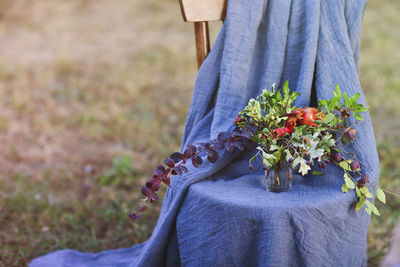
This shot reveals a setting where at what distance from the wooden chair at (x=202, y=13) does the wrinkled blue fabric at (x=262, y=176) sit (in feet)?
0.29

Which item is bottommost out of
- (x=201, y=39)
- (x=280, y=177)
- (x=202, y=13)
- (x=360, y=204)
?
(x=360, y=204)

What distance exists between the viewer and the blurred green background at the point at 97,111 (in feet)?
9.17

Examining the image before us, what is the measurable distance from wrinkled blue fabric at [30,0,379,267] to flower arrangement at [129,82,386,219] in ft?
0.26

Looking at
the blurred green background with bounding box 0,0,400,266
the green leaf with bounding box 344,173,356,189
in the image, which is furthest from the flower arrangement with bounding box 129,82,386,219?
the blurred green background with bounding box 0,0,400,266

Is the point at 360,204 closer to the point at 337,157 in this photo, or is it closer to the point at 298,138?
the point at 337,157

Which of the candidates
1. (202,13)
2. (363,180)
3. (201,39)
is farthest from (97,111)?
(363,180)

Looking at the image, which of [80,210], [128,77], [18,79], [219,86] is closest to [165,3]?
[128,77]

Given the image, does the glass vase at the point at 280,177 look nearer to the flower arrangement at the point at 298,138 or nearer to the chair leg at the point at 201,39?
the flower arrangement at the point at 298,138

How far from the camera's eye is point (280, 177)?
1625mm

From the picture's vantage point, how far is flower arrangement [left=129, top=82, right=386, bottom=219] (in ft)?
4.95

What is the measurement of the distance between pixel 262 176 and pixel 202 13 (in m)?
0.84

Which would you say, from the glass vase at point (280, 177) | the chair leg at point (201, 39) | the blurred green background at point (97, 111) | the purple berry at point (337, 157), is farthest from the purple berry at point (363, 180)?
the blurred green background at point (97, 111)

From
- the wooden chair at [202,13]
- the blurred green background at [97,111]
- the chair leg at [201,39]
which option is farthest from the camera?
the blurred green background at [97,111]

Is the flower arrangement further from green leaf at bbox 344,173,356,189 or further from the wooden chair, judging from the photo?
the wooden chair
